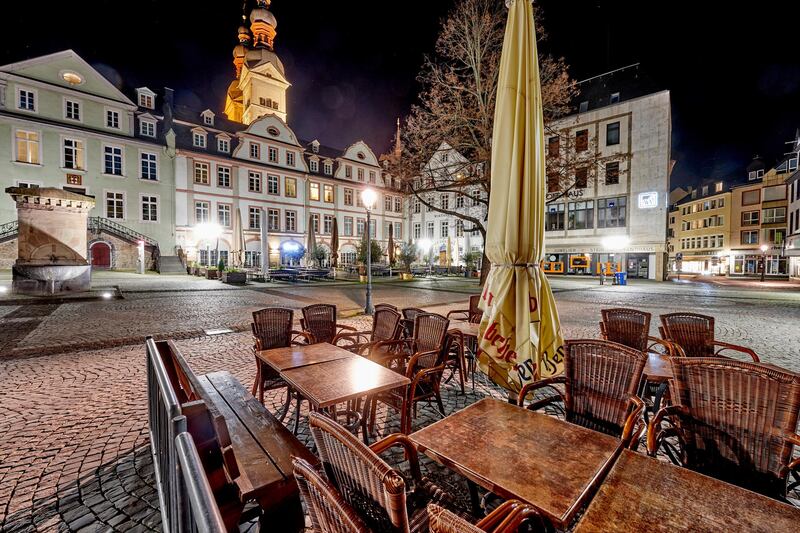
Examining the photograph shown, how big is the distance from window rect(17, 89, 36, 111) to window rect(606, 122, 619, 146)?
4485cm

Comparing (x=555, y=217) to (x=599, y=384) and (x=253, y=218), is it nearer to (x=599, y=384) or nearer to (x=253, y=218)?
(x=253, y=218)

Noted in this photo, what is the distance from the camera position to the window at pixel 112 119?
27.6 metres

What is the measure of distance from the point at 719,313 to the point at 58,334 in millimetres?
17347

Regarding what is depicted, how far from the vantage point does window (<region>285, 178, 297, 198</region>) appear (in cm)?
3662

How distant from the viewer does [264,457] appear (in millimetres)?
2186

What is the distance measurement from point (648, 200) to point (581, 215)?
5.42 m

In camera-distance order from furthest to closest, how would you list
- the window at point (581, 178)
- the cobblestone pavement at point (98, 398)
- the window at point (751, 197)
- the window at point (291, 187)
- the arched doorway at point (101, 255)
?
the window at point (751, 197) < the window at point (291, 187) < the arched doorway at point (101, 255) < the window at point (581, 178) < the cobblestone pavement at point (98, 398)

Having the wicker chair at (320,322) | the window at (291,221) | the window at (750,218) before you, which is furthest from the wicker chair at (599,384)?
the window at (750,218)

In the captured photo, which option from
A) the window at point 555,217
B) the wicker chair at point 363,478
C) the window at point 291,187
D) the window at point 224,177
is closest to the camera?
the wicker chair at point 363,478

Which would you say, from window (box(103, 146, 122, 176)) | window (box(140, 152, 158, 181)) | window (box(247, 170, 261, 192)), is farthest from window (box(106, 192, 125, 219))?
window (box(247, 170, 261, 192))

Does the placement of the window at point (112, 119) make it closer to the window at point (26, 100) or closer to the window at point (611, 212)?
the window at point (26, 100)

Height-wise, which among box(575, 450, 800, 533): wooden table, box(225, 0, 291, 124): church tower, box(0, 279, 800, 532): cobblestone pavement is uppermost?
box(225, 0, 291, 124): church tower

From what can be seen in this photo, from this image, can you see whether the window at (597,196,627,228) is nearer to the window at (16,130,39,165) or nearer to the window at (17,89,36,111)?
the window at (16,130,39,165)

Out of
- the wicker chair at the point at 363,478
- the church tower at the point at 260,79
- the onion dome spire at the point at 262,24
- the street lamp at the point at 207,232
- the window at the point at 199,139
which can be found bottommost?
the wicker chair at the point at 363,478
